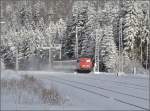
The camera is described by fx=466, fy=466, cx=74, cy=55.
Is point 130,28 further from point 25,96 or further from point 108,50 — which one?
point 25,96

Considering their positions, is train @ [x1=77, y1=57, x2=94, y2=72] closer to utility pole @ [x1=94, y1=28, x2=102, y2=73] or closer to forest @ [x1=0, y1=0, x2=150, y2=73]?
forest @ [x1=0, y1=0, x2=150, y2=73]

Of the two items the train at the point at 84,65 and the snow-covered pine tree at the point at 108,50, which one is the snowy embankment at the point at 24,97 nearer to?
the train at the point at 84,65

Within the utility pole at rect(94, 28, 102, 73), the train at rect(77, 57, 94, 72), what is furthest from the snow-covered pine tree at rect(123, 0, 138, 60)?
the train at rect(77, 57, 94, 72)

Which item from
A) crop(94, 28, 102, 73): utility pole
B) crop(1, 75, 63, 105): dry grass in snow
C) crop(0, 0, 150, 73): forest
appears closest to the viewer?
crop(1, 75, 63, 105): dry grass in snow

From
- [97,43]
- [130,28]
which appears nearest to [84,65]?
[97,43]

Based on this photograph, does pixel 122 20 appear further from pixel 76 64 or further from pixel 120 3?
pixel 76 64

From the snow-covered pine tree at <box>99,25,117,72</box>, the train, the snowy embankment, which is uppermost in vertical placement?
the snow-covered pine tree at <box>99,25,117,72</box>

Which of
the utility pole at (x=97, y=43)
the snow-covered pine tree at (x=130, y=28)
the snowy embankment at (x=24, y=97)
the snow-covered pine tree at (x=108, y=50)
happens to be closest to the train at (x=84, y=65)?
→ the utility pole at (x=97, y=43)

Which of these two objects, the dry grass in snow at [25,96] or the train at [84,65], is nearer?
the dry grass in snow at [25,96]

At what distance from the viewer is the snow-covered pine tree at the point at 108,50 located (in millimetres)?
80688

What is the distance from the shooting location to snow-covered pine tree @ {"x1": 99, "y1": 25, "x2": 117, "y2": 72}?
80.7 m

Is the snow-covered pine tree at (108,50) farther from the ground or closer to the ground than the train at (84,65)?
farther from the ground

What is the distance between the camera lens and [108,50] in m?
82.6

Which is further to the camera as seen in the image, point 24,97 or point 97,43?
point 97,43
